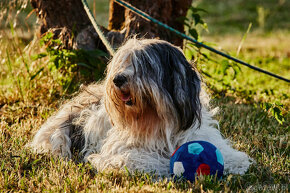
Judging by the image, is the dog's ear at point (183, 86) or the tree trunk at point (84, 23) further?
the tree trunk at point (84, 23)

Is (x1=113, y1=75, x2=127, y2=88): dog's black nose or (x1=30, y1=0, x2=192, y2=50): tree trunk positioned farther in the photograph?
(x1=30, y1=0, x2=192, y2=50): tree trunk

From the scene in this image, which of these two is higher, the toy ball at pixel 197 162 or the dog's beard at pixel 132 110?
the dog's beard at pixel 132 110

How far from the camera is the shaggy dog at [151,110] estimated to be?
10.1 ft

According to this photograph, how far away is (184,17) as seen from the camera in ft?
17.7

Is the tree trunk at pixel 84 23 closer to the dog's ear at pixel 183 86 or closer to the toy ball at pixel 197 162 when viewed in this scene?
the dog's ear at pixel 183 86

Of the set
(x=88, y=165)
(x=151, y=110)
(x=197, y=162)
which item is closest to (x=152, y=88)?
(x=151, y=110)

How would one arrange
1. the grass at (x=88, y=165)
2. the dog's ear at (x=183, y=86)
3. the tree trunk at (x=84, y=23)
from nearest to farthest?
the grass at (x=88, y=165)
the dog's ear at (x=183, y=86)
the tree trunk at (x=84, y=23)

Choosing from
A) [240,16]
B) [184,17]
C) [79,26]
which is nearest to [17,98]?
[79,26]

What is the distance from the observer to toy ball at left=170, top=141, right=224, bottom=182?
2.91 meters

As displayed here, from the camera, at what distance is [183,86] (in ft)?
10.4

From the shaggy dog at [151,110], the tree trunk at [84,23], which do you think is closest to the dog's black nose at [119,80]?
the shaggy dog at [151,110]

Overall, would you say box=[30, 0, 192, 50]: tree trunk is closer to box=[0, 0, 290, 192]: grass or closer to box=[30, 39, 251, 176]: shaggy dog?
box=[0, 0, 290, 192]: grass

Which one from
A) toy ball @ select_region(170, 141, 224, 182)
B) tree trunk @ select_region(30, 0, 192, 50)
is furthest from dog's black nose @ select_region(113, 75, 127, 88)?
tree trunk @ select_region(30, 0, 192, 50)

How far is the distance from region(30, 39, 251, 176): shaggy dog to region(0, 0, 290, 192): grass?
7.5 inches
